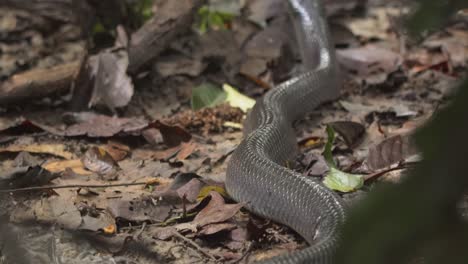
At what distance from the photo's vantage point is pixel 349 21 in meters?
8.18

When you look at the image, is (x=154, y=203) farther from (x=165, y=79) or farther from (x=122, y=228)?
(x=165, y=79)

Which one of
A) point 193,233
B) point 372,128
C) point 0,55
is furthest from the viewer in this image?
point 0,55

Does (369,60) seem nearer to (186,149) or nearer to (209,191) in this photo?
(186,149)

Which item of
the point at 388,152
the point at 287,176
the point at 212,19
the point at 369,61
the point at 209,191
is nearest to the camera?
the point at 287,176

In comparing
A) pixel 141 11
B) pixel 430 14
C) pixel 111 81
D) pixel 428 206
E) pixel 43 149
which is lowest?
pixel 43 149

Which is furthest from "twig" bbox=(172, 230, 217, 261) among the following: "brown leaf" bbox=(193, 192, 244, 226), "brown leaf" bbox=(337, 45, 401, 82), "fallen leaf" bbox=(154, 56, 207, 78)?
"brown leaf" bbox=(337, 45, 401, 82)

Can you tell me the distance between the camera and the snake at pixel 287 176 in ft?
12.3

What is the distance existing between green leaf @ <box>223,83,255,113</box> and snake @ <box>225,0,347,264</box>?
29 cm

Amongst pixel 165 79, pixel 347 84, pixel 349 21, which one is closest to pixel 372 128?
pixel 347 84

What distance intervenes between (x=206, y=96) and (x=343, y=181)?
1.95 m

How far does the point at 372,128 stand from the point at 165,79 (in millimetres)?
1785

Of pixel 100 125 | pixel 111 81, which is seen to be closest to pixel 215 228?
pixel 100 125

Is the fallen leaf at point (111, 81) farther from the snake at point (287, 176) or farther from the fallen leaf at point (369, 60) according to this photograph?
the fallen leaf at point (369, 60)

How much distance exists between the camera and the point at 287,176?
4.25 m
